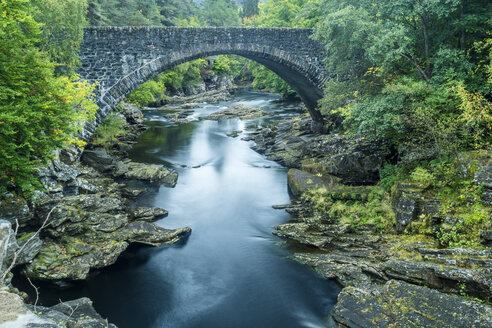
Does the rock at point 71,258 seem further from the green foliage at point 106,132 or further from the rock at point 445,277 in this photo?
the green foliage at point 106,132

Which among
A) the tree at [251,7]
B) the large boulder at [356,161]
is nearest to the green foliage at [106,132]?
the large boulder at [356,161]

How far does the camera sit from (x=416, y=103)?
438 inches

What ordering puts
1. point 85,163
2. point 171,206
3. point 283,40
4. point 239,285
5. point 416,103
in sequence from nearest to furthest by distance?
point 239,285, point 416,103, point 171,206, point 85,163, point 283,40

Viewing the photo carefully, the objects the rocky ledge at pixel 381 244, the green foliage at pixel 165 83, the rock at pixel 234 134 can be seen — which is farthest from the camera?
the rock at pixel 234 134

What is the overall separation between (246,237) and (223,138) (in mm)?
16189

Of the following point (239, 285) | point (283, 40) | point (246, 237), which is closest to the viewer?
point (239, 285)

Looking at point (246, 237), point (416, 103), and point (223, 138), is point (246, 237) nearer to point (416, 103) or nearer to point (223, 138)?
point (416, 103)

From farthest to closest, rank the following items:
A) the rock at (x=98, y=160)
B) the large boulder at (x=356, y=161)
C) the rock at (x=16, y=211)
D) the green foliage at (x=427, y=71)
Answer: the rock at (x=98, y=160) → the large boulder at (x=356, y=161) → the green foliage at (x=427, y=71) → the rock at (x=16, y=211)

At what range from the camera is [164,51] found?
18.3 metres

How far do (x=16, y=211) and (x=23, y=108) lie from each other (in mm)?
3002

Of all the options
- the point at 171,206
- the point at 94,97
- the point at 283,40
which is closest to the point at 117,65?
the point at 94,97

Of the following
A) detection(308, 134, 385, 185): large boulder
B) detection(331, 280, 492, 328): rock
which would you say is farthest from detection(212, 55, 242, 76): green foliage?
→ detection(331, 280, 492, 328): rock

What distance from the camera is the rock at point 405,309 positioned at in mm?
5715

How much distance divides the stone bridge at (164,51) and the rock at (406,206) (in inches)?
513
